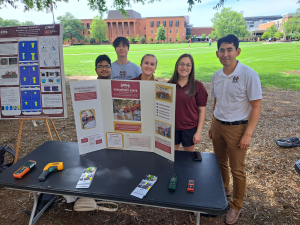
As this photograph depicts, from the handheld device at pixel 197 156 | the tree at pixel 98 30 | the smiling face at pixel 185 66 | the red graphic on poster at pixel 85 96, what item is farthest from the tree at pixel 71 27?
the handheld device at pixel 197 156

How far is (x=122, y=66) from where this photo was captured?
321 cm

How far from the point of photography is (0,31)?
293 cm

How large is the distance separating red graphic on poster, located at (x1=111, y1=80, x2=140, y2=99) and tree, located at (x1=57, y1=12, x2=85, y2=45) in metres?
75.6

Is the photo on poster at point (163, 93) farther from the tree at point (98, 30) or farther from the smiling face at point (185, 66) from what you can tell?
the tree at point (98, 30)

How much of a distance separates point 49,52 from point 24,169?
6.19 ft

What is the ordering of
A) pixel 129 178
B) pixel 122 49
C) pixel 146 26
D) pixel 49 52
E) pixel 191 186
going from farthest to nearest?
pixel 146 26 → pixel 122 49 → pixel 49 52 → pixel 129 178 → pixel 191 186

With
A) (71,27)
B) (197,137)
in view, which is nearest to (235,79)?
(197,137)

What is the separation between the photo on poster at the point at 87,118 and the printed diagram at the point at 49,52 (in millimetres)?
1448

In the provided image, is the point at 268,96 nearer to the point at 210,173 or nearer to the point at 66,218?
the point at 210,173

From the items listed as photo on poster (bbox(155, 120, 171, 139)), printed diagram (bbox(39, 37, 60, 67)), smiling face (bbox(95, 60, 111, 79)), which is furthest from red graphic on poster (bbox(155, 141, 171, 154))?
printed diagram (bbox(39, 37, 60, 67))

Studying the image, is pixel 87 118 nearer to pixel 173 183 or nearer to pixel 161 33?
pixel 173 183

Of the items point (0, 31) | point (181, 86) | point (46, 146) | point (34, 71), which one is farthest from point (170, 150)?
point (0, 31)

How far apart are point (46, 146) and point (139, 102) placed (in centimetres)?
129

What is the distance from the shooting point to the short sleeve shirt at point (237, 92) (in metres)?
1.94
